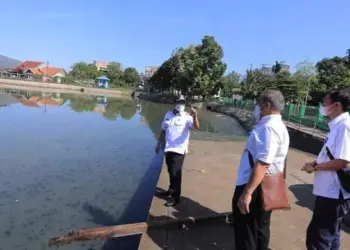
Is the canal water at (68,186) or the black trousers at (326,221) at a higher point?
the black trousers at (326,221)

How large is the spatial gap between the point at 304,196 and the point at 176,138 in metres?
2.65

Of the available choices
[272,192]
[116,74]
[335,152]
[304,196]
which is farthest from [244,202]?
[116,74]

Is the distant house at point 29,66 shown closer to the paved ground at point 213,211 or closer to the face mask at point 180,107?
the paved ground at point 213,211

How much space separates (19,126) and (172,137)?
42.7ft

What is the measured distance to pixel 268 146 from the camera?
2979 millimetres

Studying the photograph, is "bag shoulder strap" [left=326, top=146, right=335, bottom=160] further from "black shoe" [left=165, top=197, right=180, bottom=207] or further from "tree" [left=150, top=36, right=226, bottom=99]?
"tree" [left=150, top=36, right=226, bottom=99]

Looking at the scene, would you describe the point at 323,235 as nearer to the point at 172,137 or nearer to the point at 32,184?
the point at 172,137

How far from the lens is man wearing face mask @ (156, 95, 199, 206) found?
5191 millimetres

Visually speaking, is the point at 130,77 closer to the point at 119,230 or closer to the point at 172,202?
the point at 172,202

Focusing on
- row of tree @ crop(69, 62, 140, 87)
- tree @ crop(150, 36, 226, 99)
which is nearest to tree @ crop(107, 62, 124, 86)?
row of tree @ crop(69, 62, 140, 87)

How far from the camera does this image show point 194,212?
16.5ft

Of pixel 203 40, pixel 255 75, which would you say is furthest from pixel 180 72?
pixel 255 75

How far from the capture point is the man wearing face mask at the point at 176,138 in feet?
17.0

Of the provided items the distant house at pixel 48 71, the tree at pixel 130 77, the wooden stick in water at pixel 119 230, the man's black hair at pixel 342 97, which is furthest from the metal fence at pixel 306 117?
the distant house at pixel 48 71
